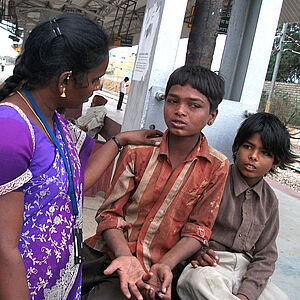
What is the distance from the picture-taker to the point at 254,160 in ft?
6.28

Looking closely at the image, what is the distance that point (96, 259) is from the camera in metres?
1.72

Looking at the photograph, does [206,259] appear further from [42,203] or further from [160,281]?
[42,203]

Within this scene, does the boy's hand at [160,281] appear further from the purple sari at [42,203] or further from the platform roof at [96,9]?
→ the platform roof at [96,9]

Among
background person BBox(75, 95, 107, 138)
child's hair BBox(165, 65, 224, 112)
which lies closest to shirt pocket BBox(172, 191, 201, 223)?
child's hair BBox(165, 65, 224, 112)

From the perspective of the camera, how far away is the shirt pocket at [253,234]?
1806mm

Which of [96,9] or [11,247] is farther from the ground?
[96,9]

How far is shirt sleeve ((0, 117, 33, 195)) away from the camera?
0.99 m

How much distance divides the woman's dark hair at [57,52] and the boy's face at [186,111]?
2.02 ft

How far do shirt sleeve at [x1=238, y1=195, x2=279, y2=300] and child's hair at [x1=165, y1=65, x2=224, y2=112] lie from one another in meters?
0.67

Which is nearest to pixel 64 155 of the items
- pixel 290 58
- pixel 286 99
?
pixel 286 99

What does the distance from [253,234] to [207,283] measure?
1.41 feet

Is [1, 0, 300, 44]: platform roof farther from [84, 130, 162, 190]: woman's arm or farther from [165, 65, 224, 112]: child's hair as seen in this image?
[84, 130, 162, 190]: woman's arm

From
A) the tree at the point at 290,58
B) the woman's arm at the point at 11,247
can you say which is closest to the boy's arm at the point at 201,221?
the woman's arm at the point at 11,247

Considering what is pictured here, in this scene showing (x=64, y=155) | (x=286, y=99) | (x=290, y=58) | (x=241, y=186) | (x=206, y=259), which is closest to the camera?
(x=64, y=155)
